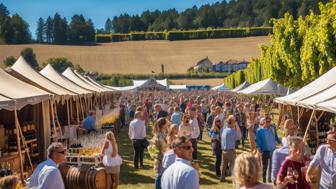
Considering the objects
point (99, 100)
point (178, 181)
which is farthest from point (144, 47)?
point (178, 181)

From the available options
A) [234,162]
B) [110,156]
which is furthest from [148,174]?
[234,162]

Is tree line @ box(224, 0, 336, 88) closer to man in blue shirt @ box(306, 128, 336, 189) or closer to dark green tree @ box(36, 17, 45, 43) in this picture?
man in blue shirt @ box(306, 128, 336, 189)

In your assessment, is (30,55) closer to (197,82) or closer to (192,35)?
(197,82)

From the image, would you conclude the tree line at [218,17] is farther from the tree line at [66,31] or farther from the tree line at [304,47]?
the tree line at [304,47]

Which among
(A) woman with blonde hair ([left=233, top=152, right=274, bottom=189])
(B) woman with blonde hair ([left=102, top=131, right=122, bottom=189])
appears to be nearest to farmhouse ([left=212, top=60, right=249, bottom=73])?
(B) woman with blonde hair ([left=102, top=131, right=122, bottom=189])

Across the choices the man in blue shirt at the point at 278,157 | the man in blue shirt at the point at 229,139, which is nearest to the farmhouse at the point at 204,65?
the man in blue shirt at the point at 229,139

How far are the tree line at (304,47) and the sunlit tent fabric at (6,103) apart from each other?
11.5 m

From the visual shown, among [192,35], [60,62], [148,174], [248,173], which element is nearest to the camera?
[248,173]

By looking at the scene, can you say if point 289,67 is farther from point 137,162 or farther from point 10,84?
point 10,84

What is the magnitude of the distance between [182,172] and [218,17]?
183 m

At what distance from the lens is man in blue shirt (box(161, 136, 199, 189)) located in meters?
4.88

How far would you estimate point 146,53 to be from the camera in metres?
115

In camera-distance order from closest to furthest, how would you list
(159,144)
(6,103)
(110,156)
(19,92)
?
(159,144)
(6,103)
(110,156)
(19,92)

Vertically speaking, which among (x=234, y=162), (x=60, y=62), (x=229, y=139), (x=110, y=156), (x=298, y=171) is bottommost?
(x=110, y=156)
